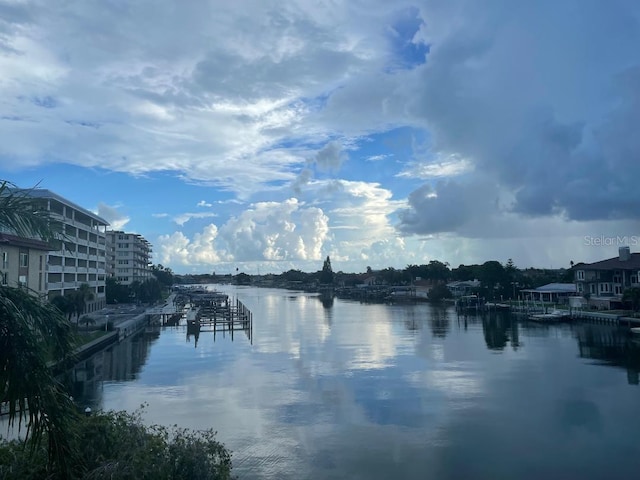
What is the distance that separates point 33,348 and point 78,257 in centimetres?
4901

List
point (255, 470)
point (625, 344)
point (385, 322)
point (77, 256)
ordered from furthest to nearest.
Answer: point (385, 322)
point (77, 256)
point (625, 344)
point (255, 470)

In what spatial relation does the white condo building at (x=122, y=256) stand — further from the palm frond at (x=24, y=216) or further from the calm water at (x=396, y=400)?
the palm frond at (x=24, y=216)

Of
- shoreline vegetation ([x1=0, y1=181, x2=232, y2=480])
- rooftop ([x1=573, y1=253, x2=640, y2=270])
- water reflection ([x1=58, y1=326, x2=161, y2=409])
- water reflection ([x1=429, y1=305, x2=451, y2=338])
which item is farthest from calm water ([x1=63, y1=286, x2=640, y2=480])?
rooftop ([x1=573, y1=253, x2=640, y2=270])

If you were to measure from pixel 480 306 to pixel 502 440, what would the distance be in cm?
6052

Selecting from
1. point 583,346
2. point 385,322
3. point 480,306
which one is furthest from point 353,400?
point 480,306

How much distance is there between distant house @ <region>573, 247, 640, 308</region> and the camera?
54531 millimetres

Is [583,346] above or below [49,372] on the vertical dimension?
below

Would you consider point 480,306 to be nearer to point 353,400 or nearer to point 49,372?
point 353,400

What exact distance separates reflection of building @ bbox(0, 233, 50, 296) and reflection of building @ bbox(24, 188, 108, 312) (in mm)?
4936

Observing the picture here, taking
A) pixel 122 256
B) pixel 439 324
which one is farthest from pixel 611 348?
pixel 122 256

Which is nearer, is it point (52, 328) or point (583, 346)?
point (52, 328)

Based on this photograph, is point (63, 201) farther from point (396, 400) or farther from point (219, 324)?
point (396, 400)

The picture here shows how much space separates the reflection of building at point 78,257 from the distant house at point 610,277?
171ft

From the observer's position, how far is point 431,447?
1611 centimetres
